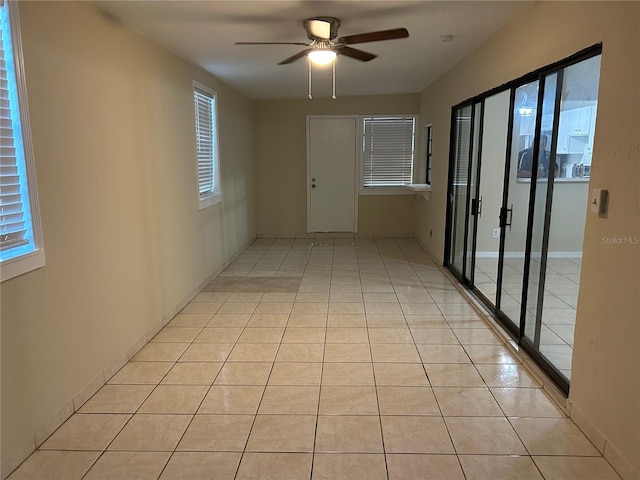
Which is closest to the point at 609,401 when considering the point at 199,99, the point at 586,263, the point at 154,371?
the point at 586,263

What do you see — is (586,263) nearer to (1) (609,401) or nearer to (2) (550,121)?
(1) (609,401)

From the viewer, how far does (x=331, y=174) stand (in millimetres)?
7176

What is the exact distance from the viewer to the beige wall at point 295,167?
6934 mm

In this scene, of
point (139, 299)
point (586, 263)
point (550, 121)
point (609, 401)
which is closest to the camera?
point (609, 401)

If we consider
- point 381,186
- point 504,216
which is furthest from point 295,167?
point 504,216

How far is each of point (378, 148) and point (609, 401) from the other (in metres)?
5.56

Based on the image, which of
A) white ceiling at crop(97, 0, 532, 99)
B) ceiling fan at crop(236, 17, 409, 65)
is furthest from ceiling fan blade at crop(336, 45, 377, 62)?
white ceiling at crop(97, 0, 532, 99)

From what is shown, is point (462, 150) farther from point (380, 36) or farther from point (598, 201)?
point (598, 201)

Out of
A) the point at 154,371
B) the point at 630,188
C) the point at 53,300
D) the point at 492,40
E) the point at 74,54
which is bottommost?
the point at 154,371

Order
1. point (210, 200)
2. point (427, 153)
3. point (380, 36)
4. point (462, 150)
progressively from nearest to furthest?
point (380, 36), point (462, 150), point (210, 200), point (427, 153)

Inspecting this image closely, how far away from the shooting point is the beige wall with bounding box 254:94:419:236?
22.7 ft

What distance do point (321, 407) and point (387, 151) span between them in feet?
17.5

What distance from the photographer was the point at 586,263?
2.16 m

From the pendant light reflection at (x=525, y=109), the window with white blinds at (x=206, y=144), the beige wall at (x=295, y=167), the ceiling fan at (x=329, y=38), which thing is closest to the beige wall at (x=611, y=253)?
the pendant light reflection at (x=525, y=109)
